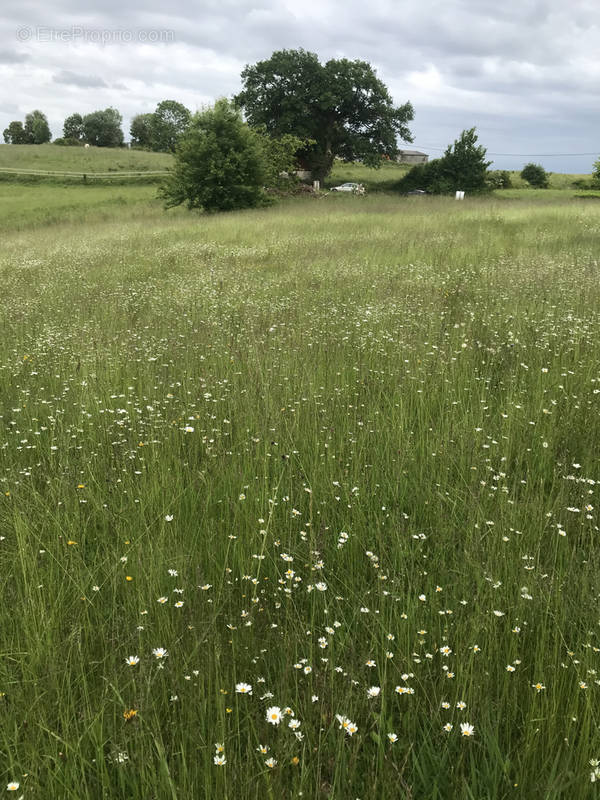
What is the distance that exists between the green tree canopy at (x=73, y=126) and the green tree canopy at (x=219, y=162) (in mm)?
116436

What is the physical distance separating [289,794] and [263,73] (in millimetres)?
58225

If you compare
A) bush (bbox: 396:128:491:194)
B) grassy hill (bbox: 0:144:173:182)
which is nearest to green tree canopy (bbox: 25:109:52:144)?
grassy hill (bbox: 0:144:173:182)

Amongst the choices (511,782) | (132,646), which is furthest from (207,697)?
(511,782)

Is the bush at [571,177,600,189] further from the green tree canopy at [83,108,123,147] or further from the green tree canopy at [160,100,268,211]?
the green tree canopy at [83,108,123,147]

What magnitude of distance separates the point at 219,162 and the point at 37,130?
11993cm

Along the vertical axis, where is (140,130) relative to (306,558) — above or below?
above

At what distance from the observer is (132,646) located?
2197 mm

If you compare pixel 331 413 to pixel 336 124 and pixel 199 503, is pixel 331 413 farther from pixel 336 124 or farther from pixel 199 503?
pixel 336 124

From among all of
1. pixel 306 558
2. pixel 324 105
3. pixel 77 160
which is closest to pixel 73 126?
pixel 77 160

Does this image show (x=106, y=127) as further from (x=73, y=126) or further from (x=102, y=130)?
(x=73, y=126)

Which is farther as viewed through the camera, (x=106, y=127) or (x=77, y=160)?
(x=106, y=127)

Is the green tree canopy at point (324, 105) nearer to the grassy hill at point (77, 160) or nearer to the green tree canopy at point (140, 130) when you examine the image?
the grassy hill at point (77, 160)

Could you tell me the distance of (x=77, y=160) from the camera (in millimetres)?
62750

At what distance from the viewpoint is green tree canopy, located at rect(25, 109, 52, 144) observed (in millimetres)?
122562
